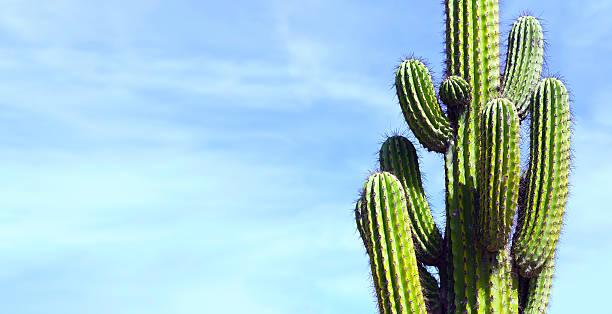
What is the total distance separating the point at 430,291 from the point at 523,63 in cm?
266

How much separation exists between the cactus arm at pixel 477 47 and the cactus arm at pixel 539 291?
71.8 inches

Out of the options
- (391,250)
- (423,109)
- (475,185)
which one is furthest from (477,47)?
(391,250)

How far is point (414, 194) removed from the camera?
7496 mm

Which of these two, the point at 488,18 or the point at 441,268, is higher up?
the point at 488,18

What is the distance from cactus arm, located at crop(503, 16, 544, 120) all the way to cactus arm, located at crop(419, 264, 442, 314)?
196 centimetres

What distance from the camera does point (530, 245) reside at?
702cm

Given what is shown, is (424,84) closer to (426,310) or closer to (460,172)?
(460,172)

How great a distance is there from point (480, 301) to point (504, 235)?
660 mm

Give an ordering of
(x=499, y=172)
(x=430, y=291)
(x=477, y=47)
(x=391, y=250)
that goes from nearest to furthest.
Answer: (x=391, y=250)
(x=499, y=172)
(x=430, y=291)
(x=477, y=47)

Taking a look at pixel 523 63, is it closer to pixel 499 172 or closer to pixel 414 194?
pixel 499 172

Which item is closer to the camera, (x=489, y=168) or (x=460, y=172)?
(x=489, y=168)

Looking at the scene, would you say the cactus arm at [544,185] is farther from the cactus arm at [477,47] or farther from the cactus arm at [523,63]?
the cactus arm at [477,47]

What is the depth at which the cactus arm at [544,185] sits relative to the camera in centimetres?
694

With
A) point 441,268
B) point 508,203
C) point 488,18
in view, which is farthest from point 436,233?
point 488,18
